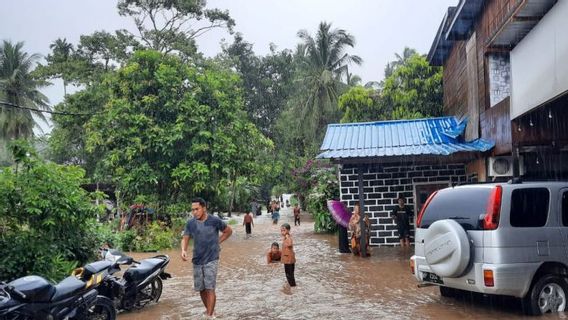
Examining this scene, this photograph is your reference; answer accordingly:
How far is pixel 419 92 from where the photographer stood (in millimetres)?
24672

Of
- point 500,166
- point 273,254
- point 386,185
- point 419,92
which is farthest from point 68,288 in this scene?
point 419,92

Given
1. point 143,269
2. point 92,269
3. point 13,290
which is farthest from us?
point 143,269

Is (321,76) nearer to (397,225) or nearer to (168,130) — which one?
(168,130)

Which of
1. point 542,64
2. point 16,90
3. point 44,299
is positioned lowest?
point 44,299

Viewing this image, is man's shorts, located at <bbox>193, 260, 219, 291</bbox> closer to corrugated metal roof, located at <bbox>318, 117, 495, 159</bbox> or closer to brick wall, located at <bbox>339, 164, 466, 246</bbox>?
corrugated metal roof, located at <bbox>318, 117, 495, 159</bbox>

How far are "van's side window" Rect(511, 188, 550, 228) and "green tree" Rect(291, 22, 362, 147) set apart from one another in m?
31.6

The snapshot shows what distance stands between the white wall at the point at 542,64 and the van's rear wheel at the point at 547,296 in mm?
2660

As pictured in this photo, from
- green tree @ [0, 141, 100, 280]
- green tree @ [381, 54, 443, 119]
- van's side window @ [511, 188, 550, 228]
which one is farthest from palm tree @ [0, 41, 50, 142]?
van's side window @ [511, 188, 550, 228]

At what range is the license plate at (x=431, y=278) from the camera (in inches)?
288

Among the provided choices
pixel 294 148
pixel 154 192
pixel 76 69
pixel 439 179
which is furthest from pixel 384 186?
pixel 294 148

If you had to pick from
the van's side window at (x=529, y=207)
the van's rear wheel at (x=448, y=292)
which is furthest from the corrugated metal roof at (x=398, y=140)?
the van's side window at (x=529, y=207)

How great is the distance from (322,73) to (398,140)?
24569 mm

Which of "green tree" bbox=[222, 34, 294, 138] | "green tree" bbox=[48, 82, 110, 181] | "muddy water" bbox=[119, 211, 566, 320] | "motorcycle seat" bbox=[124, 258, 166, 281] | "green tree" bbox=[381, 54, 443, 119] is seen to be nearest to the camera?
"muddy water" bbox=[119, 211, 566, 320]

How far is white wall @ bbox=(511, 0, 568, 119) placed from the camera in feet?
25.1
